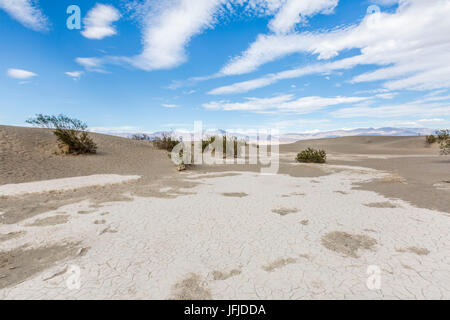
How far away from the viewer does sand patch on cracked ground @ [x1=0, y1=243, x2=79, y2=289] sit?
9.69 feet

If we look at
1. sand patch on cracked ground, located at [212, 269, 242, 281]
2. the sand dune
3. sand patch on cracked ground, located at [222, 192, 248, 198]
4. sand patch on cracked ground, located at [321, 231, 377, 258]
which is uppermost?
the sand dune

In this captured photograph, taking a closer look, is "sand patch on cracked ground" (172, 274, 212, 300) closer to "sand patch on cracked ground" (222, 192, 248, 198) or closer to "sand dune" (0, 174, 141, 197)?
"sand patch on cracked ground" (222, 192, 248, 198)

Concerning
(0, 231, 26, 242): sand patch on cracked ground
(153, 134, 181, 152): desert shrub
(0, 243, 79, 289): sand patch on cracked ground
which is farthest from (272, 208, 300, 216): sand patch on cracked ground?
(153, 134, 181, 152): desert shrub

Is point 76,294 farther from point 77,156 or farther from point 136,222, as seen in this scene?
point 77,156

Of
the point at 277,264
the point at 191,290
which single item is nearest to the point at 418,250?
the point at 277,264

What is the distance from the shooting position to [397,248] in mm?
3590

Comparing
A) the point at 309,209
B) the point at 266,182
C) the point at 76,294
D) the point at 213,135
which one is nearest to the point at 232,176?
the point at 266,182

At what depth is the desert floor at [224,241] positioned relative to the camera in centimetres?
273

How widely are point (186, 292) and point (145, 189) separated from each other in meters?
5.80

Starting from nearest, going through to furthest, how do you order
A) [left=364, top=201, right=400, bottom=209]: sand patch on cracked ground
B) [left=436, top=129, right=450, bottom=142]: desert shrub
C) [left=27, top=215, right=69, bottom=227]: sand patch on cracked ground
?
1. [left=27, top=215, right=69, bottom=227]: sand patch on cracked ground
2. [left=364, top=201, right=400, bottom=209]: sand patch on cracked ground
3. [left=436, top=129, right=450, bottom=142]: desert shrub

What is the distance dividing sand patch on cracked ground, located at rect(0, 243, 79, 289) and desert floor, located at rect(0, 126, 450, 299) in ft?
0.06

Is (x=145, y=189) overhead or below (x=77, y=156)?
below
